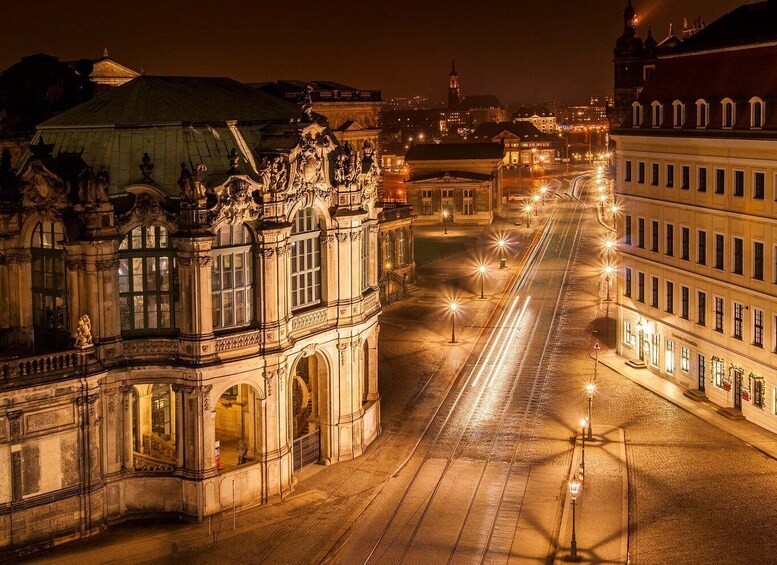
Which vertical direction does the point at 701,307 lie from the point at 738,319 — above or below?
above

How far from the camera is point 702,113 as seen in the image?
67.2 metres

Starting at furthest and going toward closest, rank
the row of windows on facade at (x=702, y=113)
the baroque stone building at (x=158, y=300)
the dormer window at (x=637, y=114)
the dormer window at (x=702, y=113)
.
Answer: the dormer window at (x=637, y=114) → the dormer window at (x=702, y=113) → the row of windows on facade at (x=702, y=113) → the baroque stone building at (x=158, y=300)

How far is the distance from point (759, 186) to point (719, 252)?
238 inches

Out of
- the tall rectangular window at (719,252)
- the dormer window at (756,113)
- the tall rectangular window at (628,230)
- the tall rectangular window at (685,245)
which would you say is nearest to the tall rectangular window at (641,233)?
the tall rectangular window at (628,230)

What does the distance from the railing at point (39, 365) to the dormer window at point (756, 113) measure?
39.4 meters

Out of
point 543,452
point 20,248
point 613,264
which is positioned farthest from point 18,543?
point 613,264

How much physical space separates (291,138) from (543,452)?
21409mm

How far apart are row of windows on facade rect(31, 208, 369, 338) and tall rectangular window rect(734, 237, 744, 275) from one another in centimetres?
3056

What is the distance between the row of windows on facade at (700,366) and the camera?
61.7m

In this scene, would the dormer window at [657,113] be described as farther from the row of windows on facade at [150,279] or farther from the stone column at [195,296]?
the stone column at [195,296]

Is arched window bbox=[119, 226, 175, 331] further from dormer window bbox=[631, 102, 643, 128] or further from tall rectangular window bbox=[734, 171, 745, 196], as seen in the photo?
dormer window bbox=[631, 102, 643, 128]

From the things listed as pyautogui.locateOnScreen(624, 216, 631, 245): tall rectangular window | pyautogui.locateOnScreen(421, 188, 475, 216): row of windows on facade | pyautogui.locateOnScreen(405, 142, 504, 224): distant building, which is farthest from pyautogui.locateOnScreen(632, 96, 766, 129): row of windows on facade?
pyautogui.locateOnScreen(421, 188, 475, 216): row of windows on facade

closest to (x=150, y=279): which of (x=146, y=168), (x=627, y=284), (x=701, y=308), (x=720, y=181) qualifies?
(x=146, y=168)

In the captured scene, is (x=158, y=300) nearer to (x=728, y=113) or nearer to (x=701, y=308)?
(x=728, y=113)
